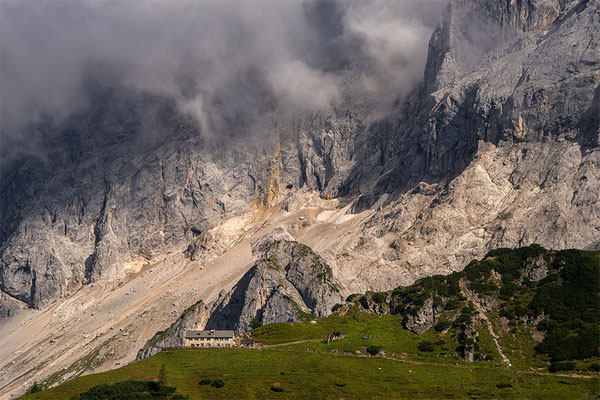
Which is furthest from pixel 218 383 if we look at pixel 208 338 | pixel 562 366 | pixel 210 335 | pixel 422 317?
pixel 210 335

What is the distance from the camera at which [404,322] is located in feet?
405

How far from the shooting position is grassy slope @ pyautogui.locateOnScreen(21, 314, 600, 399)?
3305 inches

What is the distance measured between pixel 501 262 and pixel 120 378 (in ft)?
280

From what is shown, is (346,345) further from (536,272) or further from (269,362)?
(536,272)

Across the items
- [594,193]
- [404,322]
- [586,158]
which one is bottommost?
[404,322]

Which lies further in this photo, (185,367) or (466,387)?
(185,367)

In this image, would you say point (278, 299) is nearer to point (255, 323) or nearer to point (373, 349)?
point (255, 323)

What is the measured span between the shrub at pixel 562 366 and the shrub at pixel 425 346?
21.0m

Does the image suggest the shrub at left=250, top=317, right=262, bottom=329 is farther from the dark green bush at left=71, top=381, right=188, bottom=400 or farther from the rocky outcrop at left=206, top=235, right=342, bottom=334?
the dark green bush at left=71, top=381, right=188, bottom=400

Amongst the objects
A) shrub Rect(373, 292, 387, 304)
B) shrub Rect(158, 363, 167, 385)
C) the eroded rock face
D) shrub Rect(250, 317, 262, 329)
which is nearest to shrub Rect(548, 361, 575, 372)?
the eroded rock face

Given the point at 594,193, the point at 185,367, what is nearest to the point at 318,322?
the point at 185,367

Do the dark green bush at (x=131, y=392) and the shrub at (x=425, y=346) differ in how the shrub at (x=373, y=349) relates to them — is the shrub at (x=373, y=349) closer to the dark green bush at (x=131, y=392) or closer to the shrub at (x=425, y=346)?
the shrub at (x=425, y=346)

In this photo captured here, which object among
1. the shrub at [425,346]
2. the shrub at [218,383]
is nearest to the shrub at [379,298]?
the shrub at [425,346]

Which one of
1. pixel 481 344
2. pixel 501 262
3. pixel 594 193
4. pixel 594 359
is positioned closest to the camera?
pixel 594 359
